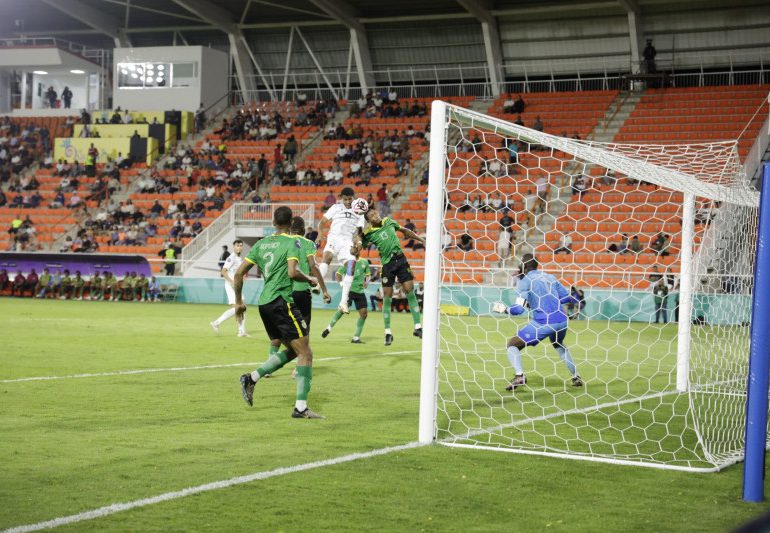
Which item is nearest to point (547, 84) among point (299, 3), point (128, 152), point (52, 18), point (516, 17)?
point (516, 17)

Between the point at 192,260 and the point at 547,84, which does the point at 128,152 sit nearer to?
the point at 192,260

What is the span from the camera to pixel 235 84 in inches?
1860

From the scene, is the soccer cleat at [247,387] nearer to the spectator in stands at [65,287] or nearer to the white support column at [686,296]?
Answer: the white support column at [686,296]

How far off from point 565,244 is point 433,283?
16823 millimetres

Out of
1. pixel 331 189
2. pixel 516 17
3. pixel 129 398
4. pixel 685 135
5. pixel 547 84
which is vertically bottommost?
pixel 129 398

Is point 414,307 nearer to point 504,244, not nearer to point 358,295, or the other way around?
point 358,295

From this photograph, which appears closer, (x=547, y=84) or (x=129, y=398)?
(x=129, y=398)

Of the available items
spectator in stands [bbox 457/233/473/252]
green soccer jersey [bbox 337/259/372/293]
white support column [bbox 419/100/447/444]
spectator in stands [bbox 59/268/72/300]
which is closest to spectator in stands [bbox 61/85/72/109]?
spectator in stands [bbox 59/268/72/300]

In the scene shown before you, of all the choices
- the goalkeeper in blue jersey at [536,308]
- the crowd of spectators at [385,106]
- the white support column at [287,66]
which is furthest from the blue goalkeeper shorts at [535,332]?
the white support column at [287,66]

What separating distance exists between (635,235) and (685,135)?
1126cm

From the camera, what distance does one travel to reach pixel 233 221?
3525cm

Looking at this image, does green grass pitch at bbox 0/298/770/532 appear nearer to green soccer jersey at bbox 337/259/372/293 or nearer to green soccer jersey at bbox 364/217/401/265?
green soccer jersey at bbox 364/217/401/265

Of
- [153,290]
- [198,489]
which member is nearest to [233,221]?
[153,290]

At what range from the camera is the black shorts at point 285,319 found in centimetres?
855
